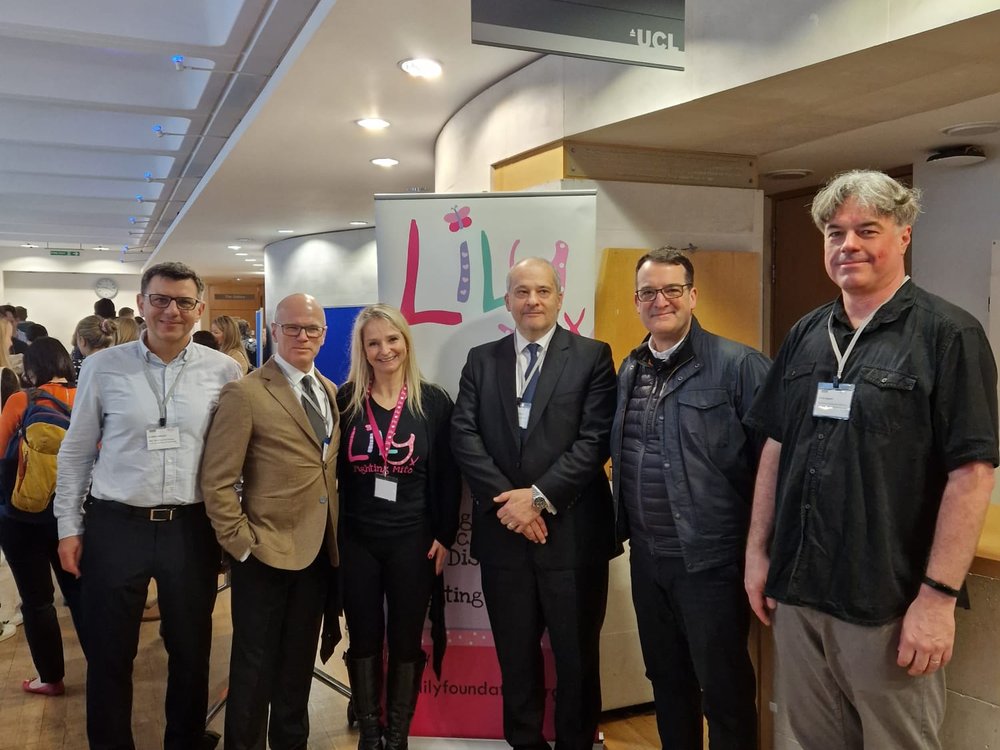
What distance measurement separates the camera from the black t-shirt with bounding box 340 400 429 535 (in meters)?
2.43

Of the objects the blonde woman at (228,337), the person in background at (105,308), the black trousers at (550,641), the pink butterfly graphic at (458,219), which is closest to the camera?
the black trousers at (550,641)

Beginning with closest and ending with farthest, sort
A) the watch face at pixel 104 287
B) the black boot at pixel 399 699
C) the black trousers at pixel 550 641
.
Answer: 1. the black trousers at pixel 550 641
2. the black boot at pixel 399 699
3. the watch face at pixel 104 287

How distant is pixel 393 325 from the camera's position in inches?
98.0

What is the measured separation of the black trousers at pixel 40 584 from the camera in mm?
3045

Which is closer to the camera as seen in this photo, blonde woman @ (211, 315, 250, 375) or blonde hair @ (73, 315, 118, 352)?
blonde hair @ (73, 315, 118, 352)

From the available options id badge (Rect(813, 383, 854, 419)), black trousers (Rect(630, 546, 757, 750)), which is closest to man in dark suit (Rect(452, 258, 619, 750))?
black trousers (Rect(630, 546, 757, 750))

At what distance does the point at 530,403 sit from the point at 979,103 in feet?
8.43

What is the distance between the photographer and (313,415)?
2.38 metres

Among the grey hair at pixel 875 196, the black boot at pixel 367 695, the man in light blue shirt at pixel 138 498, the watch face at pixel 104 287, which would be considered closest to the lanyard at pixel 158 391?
the man in light blue shirt at pixel 138 498

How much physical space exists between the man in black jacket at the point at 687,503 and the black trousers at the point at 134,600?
4.56 ft

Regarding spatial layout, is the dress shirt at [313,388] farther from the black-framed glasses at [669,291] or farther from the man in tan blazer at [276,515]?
the black-framed glasses at [669,291]

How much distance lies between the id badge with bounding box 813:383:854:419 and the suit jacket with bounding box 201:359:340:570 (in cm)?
151

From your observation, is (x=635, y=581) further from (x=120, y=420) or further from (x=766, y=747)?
(x=120, y=420)

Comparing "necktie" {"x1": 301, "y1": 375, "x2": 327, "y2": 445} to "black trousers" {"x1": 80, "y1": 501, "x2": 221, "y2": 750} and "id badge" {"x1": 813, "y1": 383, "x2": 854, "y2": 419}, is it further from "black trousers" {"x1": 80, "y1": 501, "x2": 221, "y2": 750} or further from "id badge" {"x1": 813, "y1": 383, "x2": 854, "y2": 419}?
"id badge" {"x1": 813, "y1": 383, "x2": 854, "y2": 419}
